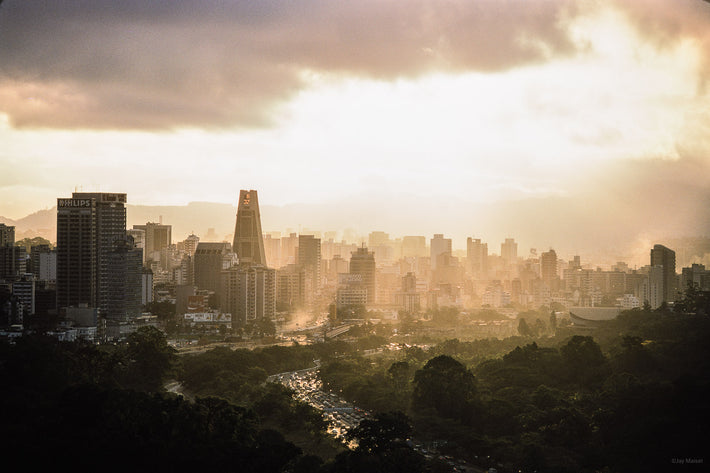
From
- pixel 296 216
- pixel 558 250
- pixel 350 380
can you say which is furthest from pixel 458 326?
pixel 350 380

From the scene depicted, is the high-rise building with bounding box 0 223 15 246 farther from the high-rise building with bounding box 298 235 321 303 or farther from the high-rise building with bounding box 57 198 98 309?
the high-rise building with bounding box 298 235 321 303

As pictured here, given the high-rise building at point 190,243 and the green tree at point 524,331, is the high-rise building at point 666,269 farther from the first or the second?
the high-rise building at point 190,243

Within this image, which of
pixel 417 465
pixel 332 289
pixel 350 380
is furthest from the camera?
pixel 332 289

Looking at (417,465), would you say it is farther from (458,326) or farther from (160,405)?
(458,326)

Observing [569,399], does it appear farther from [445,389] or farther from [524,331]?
[524,331]

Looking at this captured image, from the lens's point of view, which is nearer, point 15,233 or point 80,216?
point 80,216

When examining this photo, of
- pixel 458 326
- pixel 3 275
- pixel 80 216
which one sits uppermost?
pixel 80 216

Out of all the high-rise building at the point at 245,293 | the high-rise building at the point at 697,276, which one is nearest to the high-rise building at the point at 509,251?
the high-rise building at the point at 245,293

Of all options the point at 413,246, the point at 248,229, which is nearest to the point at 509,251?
the point at 413,246

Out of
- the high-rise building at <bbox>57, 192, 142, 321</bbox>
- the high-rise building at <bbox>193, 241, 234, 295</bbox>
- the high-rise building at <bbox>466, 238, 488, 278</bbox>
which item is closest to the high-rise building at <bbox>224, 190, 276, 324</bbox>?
the high-rise building at <bbox>193, 241, 234, 295</bbox>
